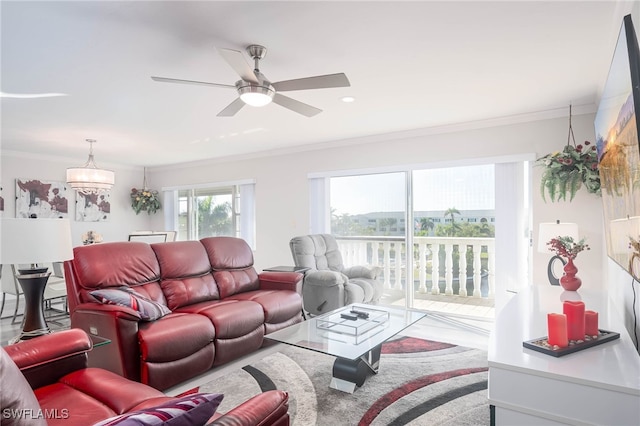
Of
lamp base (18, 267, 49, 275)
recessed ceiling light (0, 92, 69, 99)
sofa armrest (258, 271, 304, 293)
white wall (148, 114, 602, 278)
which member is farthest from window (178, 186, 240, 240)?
lamp base (18, 267, 49, 275)

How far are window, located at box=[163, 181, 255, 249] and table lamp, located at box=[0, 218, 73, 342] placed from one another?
4.02 m

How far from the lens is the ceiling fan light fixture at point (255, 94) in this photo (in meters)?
2.39

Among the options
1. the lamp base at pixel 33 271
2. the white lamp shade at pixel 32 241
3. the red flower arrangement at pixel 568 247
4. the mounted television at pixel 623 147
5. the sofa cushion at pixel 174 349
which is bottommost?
the sofa cushion at pixel 174 349

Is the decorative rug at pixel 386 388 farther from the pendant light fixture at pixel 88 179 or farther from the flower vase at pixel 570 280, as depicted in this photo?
the pendant light fixture at pixel 88 179

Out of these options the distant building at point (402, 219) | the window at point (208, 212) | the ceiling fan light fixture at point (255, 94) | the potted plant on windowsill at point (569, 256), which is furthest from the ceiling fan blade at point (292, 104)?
the window at point (208, 212)

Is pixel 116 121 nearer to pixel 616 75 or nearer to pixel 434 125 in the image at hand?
pixel 434 125

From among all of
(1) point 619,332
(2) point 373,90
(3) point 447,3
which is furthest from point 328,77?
(1) point 619,332

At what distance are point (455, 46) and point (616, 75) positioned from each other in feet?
3.39

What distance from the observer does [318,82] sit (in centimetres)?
228

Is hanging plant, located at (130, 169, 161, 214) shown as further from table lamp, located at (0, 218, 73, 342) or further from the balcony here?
table lamp, located at (0, 218, 73, 342)

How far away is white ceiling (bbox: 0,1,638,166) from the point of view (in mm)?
2023

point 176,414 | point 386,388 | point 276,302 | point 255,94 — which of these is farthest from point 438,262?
point 176,414

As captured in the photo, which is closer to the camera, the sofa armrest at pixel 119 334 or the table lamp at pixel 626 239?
the table lamp at pixel 626 239

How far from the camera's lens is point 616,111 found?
5.20ft
